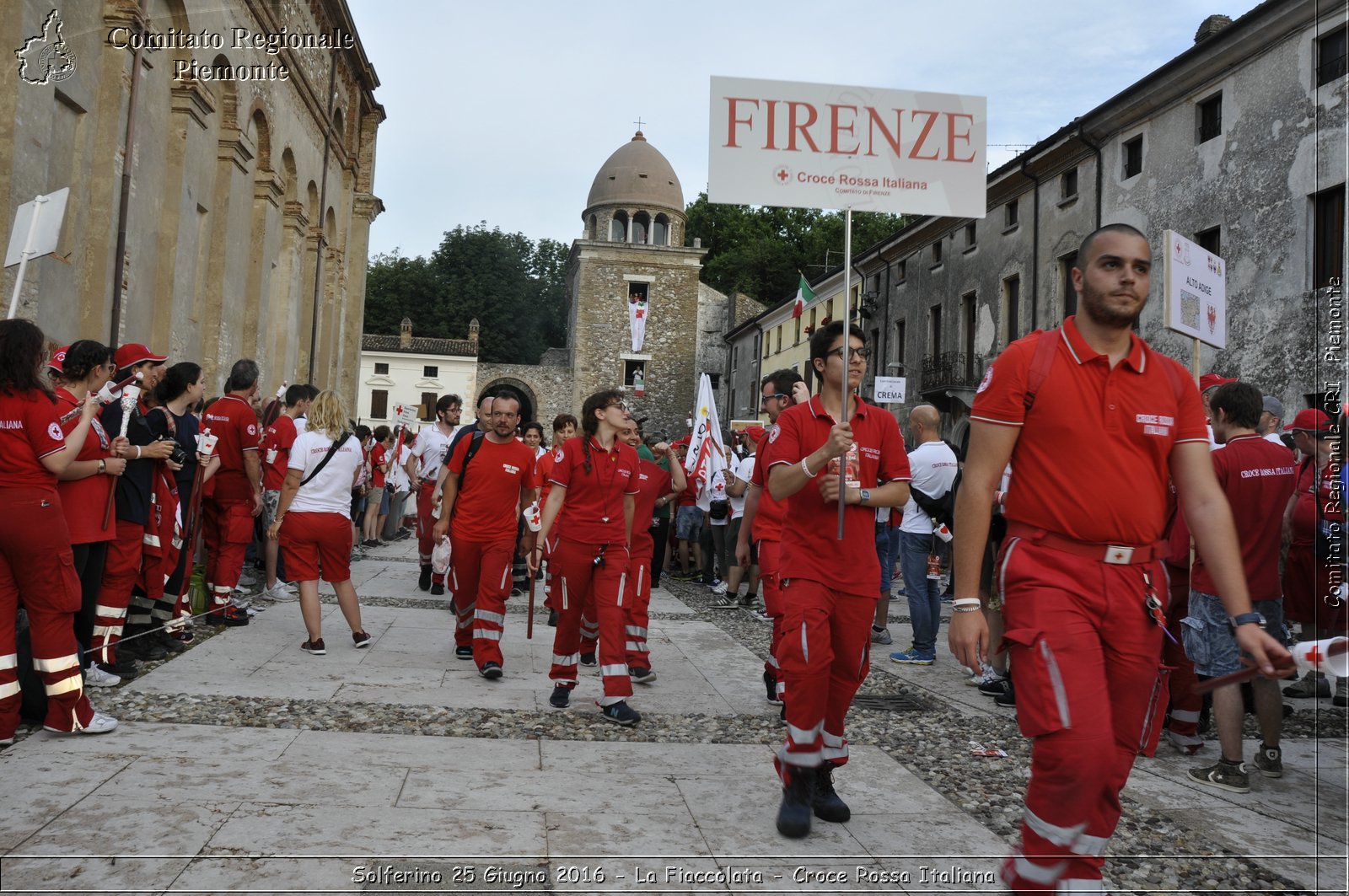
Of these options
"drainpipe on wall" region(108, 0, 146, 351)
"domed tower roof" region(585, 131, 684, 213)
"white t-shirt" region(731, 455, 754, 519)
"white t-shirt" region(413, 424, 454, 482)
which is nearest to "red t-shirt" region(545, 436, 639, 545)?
"white t-shirt" region(731, 455, 754, 519)

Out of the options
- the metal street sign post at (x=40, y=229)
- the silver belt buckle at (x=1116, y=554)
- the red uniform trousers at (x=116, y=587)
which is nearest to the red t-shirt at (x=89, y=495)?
the red uniform trousers at (x=116, y=587)

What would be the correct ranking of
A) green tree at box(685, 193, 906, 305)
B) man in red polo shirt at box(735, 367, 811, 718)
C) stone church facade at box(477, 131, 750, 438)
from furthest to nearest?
green tree at box(685, 193, 906, 305)
stone church facade at box(477, 131, 750, 438)
man in red polo shirt at box(735, 367, 811, 718)

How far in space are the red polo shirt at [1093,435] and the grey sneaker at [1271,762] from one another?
3.15m

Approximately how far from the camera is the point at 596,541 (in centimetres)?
650

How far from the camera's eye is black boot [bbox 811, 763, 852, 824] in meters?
4.34

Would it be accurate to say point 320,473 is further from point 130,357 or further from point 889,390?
point 889,390

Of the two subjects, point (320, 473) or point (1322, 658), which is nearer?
point (1322, 658)

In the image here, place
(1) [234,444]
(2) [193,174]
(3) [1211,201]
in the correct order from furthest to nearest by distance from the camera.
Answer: (3) [1211,201] < (2) [193,174] < (1) [234,444]

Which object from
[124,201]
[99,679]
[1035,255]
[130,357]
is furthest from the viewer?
[1035,255]

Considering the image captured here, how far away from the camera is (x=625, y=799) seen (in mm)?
4488

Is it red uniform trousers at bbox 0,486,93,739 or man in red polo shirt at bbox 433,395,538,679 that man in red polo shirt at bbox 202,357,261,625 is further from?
red uniform trousers at bbox 0,486,93,739

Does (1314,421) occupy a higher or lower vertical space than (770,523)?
higher

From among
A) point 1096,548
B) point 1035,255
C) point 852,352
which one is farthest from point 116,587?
point 1035,255

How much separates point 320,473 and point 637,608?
2.64 meters
